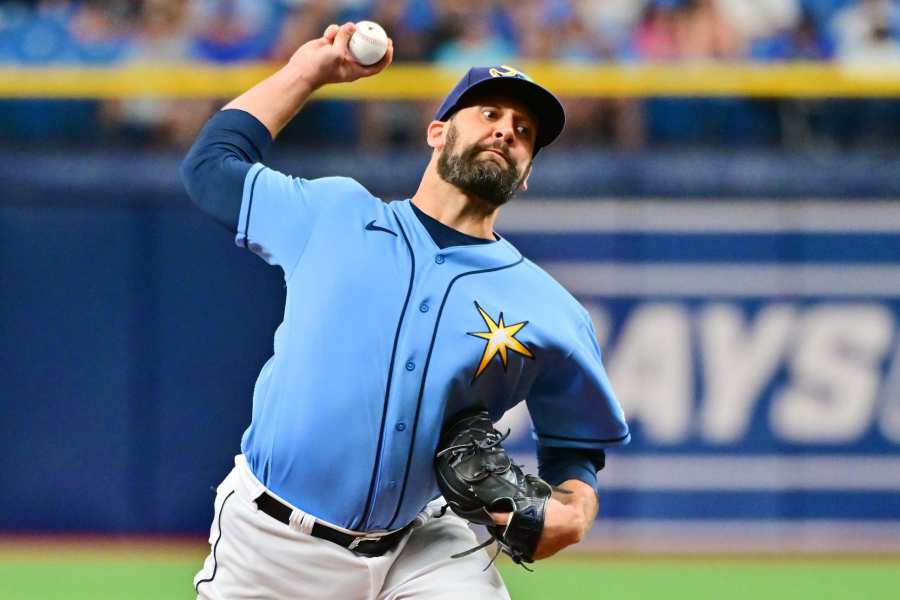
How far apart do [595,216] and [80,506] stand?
3257 millimetres

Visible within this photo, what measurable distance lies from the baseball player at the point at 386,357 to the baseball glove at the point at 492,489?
3 centimetres

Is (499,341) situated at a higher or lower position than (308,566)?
higher

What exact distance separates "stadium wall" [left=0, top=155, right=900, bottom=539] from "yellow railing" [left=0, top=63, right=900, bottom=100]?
1.29 feet

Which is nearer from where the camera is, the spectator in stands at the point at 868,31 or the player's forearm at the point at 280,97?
the player's forearm at the point at 280,97

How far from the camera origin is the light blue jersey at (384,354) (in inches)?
135

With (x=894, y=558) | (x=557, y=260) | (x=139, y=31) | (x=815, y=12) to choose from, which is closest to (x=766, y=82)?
(x=815, y=12)

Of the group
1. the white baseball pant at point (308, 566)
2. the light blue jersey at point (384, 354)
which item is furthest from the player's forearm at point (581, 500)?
the white baseball pant at point (308, 566)

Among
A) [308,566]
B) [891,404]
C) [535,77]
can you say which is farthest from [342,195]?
[891,404]

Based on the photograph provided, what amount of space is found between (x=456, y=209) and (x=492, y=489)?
2.47 feet

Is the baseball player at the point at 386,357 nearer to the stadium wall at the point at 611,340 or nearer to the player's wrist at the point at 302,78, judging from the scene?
the player's wrist at the point at 302,78

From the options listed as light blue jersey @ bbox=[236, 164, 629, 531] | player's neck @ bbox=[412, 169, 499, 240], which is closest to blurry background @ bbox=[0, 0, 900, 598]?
player's neck @ bbox=[412, 169, 499, 240]

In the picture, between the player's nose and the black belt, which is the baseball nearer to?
the player's nose

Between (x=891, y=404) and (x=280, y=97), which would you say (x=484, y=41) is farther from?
(x=280, y=97)

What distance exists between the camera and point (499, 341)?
3486 millimetres
